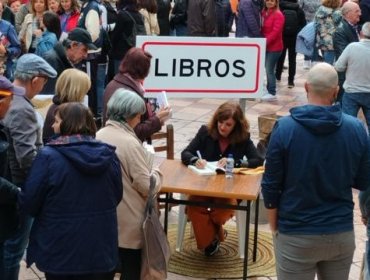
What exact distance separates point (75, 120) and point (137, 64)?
1.74m

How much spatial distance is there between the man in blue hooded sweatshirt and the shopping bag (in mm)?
A: 978

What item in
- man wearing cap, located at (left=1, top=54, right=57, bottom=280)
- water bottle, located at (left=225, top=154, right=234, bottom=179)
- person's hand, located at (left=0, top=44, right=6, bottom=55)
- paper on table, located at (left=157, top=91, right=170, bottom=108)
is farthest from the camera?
person's hand, located at (left=0, top=44, right=6, bottom=55)

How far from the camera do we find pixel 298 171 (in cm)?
380

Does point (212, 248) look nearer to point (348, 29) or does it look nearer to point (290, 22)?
point (348, 29)

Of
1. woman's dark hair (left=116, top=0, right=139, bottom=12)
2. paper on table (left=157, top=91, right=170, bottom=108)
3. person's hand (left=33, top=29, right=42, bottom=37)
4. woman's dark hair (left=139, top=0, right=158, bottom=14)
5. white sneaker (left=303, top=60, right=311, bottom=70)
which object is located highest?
woman's dark hair (left=116, top=0, right=139, bottom=12)

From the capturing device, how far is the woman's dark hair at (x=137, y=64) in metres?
5.57

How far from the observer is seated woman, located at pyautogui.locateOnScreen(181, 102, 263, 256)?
5.77 m

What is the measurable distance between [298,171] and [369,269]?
71 centimetres

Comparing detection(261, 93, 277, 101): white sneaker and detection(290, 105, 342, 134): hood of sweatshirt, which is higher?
detection(290, 105, 342, 134): hood of sweatshirt

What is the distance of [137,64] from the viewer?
5.57 metres

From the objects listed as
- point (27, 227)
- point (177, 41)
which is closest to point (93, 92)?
point (177, 41)

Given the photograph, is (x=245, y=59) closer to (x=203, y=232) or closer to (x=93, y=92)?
(x=203, y=232)

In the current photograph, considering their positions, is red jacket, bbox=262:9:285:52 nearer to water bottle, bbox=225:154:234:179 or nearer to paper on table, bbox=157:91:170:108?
paper on table, bbox=157:91:170:108

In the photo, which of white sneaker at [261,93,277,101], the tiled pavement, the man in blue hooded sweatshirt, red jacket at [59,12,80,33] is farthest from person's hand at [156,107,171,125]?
white sneaker at [261,93,277,101]
